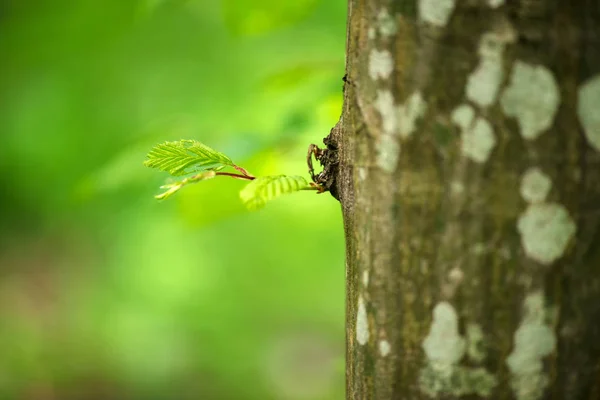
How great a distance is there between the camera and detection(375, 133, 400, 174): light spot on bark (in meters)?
0.59

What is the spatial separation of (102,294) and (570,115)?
5161 millimetres

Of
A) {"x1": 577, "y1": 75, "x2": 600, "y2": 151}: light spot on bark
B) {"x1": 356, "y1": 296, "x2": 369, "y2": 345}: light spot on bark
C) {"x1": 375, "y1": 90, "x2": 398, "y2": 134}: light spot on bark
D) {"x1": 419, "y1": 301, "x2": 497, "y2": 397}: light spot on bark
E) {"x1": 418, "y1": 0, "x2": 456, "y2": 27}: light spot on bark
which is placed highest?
{"x1": 418, "y1": 0, "x2": 456, "y2": 27}: light spot on bark

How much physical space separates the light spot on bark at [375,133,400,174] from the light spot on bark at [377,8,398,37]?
99 mm

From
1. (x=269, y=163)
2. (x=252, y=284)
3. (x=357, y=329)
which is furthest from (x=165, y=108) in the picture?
(x=357, y=329)

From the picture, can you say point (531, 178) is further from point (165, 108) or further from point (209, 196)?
point (165, 108)

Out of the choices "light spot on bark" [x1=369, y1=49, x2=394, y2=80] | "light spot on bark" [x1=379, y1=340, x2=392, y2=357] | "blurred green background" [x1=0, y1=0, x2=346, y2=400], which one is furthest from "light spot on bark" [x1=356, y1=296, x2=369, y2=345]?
"blurred green background" [x1=0, y1=0, x2=346, y2=400]

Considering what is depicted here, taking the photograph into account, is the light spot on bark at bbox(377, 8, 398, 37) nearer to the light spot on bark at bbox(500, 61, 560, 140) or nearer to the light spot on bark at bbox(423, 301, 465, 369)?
the light spot on bark at bbox(500, 61, 560, 140)

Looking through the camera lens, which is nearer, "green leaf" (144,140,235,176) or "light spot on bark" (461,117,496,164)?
"light spot on bark" (461,117,496,164)

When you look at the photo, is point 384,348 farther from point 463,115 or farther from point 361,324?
point 463,115

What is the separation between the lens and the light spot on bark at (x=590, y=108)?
0.55 meters

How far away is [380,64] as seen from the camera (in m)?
0.59

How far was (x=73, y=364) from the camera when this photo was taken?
201 inches

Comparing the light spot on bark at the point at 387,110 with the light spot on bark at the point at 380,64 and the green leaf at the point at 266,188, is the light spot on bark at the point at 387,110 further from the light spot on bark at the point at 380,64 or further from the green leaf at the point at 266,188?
the green leaf at the point at 266,188

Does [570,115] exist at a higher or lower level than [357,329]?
higher
